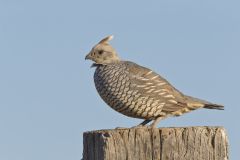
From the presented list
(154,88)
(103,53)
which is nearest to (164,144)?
(154,88)

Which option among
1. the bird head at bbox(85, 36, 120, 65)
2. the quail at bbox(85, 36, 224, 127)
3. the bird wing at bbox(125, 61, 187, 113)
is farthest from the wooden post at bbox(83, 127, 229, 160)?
the bird head at bbox(85, 36, 120, 65)

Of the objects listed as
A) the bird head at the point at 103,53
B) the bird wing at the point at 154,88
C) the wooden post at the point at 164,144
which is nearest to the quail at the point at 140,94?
the bird wing at the point at 154,88

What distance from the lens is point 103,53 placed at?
9.45 m

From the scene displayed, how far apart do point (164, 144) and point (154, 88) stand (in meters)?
3.37

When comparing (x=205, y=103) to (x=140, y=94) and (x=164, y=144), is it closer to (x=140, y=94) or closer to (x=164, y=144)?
(x=140, y=94)

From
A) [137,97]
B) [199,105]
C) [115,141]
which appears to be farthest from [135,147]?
[199,105]

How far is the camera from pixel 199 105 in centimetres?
899

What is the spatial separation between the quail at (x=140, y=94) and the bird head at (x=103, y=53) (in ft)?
0.42

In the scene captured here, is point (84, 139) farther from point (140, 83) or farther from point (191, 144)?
point (140, 83)

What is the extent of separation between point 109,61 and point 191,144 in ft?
13.8

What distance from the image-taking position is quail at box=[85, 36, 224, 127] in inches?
330

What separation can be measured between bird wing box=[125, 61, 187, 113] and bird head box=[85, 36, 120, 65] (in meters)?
0.40

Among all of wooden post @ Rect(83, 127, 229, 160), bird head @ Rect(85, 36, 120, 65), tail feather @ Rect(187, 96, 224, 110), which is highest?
bird head @ Rect(85, 36, 120, 65)

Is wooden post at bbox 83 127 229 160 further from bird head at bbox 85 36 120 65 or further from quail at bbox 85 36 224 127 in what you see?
bird head at bbox 85 36 120 65
